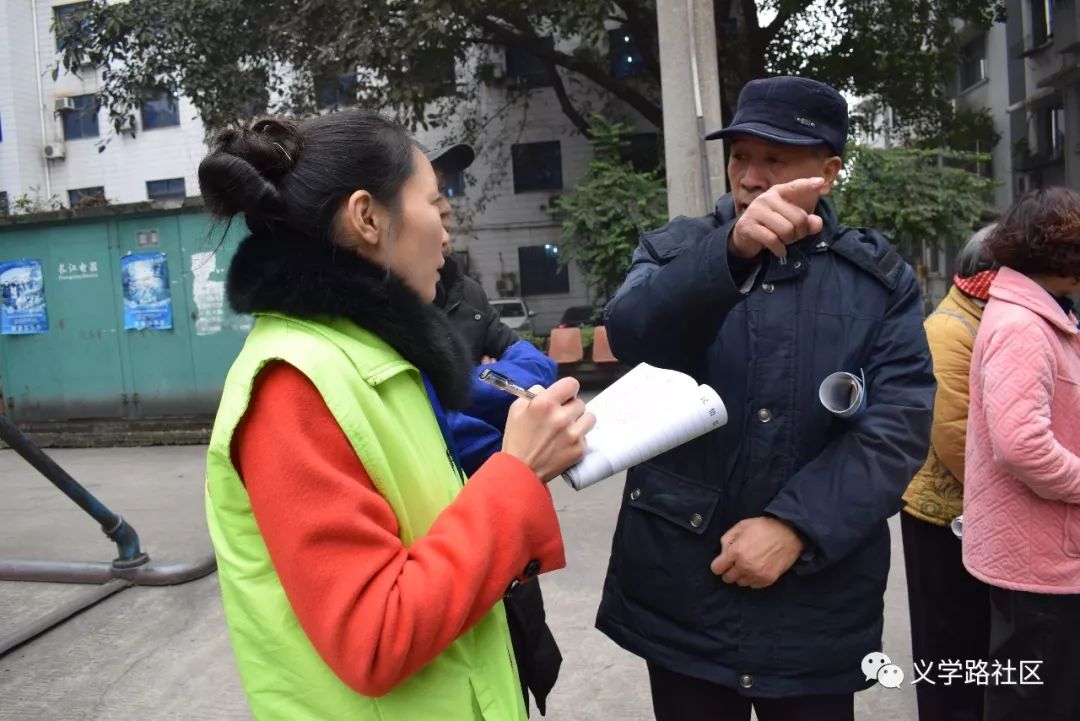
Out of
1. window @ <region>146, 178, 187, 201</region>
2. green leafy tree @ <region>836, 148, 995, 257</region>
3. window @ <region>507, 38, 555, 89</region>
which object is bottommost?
green leafy tree @ <region>836, 148, 995, 257</region>

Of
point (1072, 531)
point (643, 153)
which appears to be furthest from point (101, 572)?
point (643, 153)

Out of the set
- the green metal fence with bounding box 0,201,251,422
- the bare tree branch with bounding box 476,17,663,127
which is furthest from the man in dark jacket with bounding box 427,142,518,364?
the bare tree branch with bounding box 476,17,663,127

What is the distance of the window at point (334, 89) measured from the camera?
12211 mm

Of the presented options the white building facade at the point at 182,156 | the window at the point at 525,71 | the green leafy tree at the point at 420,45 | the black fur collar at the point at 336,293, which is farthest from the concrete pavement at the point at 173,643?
the window at the point at 525,71

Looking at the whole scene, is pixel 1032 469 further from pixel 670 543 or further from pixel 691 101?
pixel 691 101

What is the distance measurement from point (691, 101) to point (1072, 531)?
4.20 m

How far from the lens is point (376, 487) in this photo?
1.20m

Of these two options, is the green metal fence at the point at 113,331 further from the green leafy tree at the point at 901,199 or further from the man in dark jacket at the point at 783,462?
the green leafy tree at the point at 901,199

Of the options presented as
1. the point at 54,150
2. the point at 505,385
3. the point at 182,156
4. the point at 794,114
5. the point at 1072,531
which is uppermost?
the point at 54,150

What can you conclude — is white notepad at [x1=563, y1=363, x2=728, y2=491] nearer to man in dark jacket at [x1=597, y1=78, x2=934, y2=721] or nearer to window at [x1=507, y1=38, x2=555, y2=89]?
man in dark jacket at [x1=597, y1=78, x2=934, y2=721]

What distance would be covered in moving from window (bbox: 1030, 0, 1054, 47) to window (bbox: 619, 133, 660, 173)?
8613 millimetres

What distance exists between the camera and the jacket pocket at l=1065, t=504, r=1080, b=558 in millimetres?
2088

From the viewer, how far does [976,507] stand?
225 cm

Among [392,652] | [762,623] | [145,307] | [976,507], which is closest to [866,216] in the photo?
[145,307]
